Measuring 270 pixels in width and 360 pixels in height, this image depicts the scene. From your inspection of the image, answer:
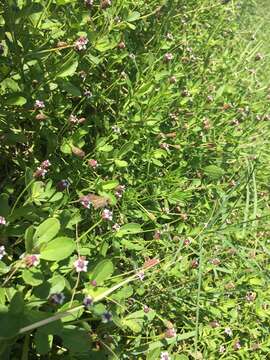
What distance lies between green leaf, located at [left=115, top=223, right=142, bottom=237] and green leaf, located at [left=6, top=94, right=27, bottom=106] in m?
0.62

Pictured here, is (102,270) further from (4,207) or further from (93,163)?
(93,163)

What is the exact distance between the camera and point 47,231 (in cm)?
125

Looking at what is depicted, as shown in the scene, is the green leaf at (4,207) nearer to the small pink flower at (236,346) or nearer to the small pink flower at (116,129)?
the small pink flower at (116,129)

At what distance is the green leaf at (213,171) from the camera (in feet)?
7.77

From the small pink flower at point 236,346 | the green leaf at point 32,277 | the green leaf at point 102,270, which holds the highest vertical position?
the green leaf at point 32,277

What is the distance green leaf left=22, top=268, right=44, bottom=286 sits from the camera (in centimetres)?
119

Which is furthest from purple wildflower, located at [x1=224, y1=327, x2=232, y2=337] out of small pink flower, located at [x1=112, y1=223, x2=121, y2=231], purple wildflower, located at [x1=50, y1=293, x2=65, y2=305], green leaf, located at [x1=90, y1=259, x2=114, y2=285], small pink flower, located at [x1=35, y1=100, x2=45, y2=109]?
small pink flower, located at [x1=35, y1=100, x2=45, y2=109]

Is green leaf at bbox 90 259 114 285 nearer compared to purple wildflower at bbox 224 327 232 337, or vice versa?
green leaf at bbox 90 259 114 285

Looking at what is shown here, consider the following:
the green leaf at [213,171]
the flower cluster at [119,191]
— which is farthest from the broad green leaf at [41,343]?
the green leaf at [213,171]

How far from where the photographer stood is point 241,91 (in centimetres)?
302

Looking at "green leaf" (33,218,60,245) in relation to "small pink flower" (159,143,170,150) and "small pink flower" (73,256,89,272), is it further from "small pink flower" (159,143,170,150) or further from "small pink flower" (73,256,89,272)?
"small pink flower" (159,143,170,150)

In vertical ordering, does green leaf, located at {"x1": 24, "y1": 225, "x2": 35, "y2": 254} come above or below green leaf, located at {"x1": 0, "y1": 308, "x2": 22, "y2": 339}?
above

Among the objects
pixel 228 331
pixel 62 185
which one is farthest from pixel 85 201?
pixel 228 331

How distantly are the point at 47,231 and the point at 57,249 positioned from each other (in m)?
0.06
